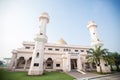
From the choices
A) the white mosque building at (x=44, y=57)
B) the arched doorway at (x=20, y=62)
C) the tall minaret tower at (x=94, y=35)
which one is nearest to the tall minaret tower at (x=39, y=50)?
the white mosque building at (x=44, y=57)

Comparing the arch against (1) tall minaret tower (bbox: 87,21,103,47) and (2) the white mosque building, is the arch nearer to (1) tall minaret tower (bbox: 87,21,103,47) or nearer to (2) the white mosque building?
(2) the white mosque building

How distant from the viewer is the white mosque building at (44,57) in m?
17.6

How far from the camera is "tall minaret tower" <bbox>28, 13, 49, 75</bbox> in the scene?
1618cm

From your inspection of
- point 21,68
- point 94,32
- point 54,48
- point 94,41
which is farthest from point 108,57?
point 21,68

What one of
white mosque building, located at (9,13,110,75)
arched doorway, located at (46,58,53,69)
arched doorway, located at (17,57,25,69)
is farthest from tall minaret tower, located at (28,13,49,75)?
arched doorway, located at (17,57,25,69)

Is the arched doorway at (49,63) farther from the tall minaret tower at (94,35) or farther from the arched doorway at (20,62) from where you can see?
the tall minaret tower at (94,35)

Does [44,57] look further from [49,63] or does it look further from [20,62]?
[20,62]

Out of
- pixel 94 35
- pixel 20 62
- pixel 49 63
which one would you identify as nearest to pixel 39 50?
pixel 49 63

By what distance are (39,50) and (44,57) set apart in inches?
197

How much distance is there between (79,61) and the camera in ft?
68.7

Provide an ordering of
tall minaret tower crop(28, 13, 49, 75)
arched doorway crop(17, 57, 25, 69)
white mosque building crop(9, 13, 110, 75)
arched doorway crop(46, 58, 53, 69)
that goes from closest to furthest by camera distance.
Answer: tall minaret tower crop(28, 13, 49, 75) < white mosque building crop(9, 13, 110, 75) < arched doorway crop(17, 57, 25, 69) < arched doorway crop(46, 58, 53, 69)

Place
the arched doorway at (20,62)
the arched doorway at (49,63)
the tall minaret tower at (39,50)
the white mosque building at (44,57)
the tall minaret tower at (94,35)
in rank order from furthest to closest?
the tall minaret tower at (94,35) → the arched doorway at (49,63) → the arched doorway at (20,62) → the white mosque building at (44,57) → the tall minaret tower at (39,50)

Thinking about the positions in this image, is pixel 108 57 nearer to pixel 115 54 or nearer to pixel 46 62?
pixel 115 54

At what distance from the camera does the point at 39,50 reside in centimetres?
1795
